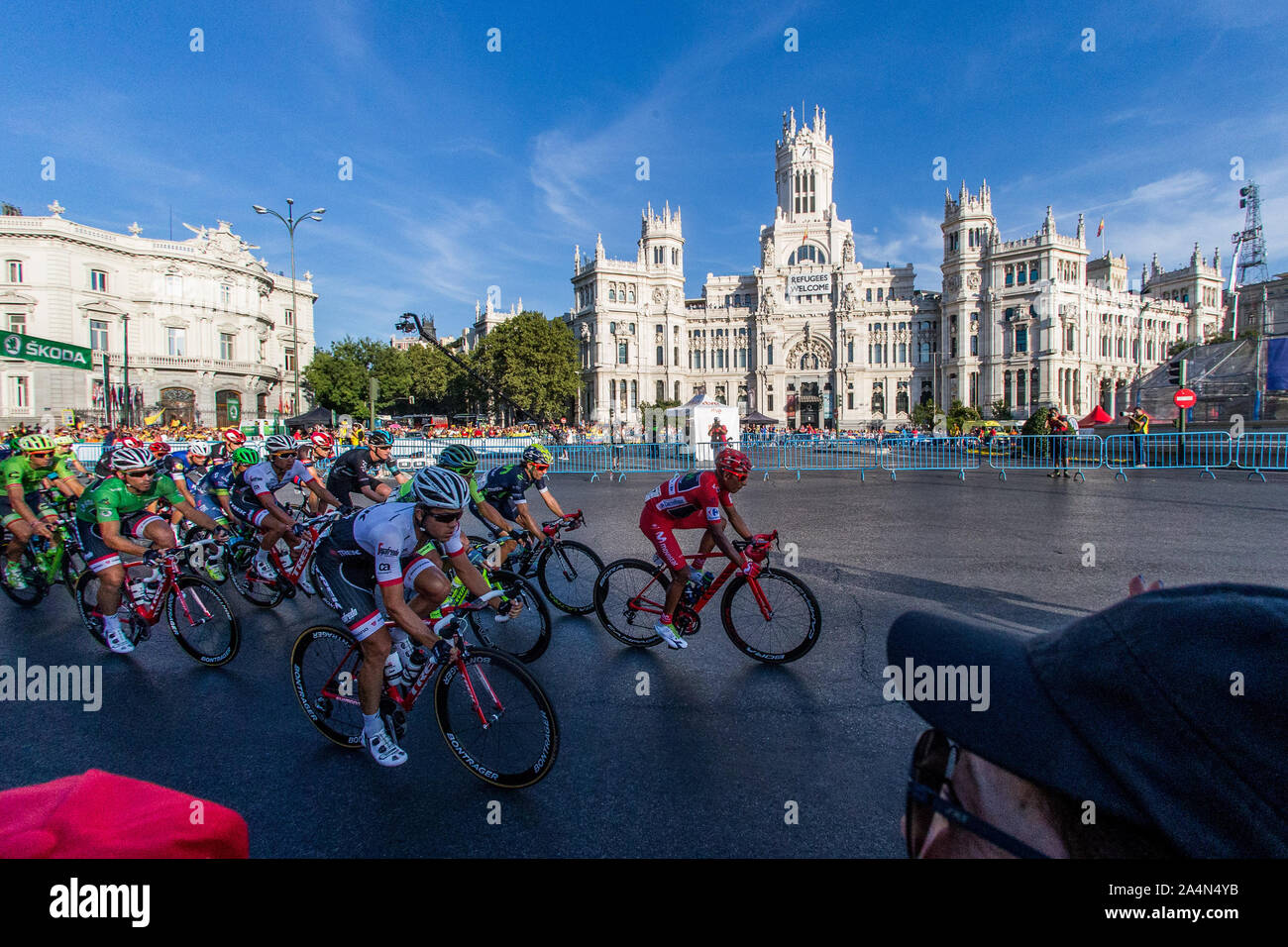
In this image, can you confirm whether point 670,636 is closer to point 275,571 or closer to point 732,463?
point 732,463

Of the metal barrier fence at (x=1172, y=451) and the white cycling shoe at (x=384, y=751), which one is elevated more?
the metal barrier fence at (x=1172, y=451)

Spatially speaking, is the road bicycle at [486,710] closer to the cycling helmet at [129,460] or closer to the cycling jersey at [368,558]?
the cycling jersey at [368,558]

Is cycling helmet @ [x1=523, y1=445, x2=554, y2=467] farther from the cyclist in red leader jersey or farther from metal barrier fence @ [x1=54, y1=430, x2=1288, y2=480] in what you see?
metal barrier fence @ [x1=54, y1=430, x2=1288, y2=480]

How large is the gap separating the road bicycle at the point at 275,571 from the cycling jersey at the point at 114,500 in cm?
123

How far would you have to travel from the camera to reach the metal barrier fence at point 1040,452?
19.8 meters

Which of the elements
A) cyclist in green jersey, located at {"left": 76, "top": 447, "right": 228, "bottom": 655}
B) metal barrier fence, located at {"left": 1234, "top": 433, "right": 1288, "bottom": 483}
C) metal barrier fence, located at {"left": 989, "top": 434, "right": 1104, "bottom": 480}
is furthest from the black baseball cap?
metal barrier fence, located at {"left": 1234, "top": 433, "right": 1288, "bottom": 483}

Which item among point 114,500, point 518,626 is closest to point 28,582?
point 114,500

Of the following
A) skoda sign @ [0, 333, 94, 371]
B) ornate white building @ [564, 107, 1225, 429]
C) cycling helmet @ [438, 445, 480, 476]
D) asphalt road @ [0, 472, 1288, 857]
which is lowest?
asphalt road @ [0, 472, 1288, 857]

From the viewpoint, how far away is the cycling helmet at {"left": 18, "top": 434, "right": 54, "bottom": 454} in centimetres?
749

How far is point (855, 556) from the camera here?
8688 mm

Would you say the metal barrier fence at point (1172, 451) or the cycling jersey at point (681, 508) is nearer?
the cycling jersey at point (681, 508)

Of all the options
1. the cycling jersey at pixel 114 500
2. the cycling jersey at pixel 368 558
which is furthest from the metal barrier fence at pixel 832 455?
the cycling jersey at pixel 368 558

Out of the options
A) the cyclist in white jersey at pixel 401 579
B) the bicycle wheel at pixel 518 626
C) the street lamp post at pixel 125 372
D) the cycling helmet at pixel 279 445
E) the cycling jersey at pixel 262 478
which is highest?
the street lamp post at pixel 125 372

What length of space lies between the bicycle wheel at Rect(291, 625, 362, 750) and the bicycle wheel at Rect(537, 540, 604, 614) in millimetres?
2774
